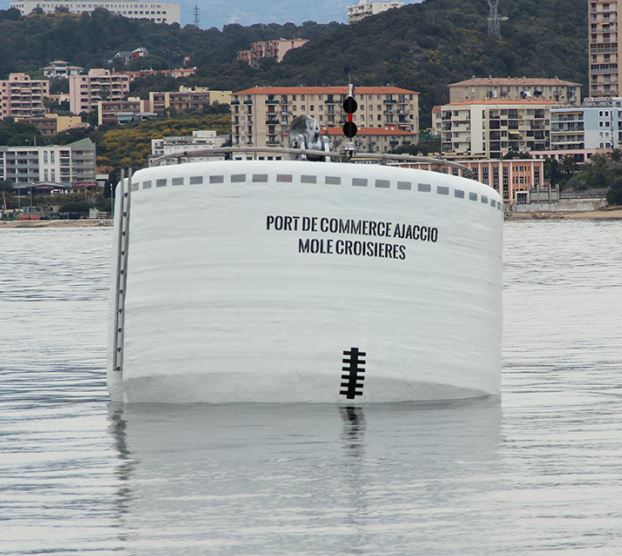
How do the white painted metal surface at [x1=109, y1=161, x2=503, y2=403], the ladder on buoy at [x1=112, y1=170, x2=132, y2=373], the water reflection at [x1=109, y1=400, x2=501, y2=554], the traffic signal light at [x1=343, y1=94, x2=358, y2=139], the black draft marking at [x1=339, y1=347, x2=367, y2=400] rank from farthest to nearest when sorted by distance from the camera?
the ladder on buoy at [x1=112, y1=170, x2=132, y2=373] < the traffic signal light at [x1=343, y1=94, x2=358, y2=139] < the black draft marking at [x1=339, y1=347, x2=367, y2=400] < the white painted metal surface at [x1=109, y1=161, x2=503, y2=403] < the water reflection at [x1=109, y1=400, x2=501, y2=554]

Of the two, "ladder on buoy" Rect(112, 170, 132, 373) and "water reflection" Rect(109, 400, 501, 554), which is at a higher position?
"ladder on buoy" Rect(112, 170, 132, 373)

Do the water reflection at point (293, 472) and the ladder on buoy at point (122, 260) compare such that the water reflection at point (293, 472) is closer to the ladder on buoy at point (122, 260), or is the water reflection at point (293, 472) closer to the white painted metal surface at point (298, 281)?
the white painted metal surface at point (298, 281)

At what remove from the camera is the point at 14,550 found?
13734 mm

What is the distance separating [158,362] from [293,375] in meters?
1.48

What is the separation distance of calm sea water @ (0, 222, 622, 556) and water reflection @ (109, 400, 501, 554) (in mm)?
24

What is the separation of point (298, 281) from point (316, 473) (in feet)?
13.1

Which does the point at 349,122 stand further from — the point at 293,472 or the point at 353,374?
the point at 293,472

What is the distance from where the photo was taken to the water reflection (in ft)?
46.3

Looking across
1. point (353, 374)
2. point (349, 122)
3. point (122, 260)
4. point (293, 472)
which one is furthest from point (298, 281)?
point (293, 472)

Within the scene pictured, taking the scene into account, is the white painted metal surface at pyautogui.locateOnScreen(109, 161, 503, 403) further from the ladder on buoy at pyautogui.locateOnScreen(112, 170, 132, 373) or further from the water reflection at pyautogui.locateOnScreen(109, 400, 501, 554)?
A: the water reflection at pyautogui.locateOnScreen(109, 400, 501, 554)

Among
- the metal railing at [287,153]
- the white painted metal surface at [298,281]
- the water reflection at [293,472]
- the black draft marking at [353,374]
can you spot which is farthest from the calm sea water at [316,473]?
the metal railing at [287,153]

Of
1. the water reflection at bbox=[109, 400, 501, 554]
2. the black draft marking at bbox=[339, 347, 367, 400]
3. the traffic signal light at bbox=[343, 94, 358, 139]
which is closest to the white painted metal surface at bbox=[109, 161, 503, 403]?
the black draft marking at bbox=[339, 347, 367, 400]

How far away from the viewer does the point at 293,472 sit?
55.9 ft

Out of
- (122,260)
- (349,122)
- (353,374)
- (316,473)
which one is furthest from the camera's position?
(122,260)
